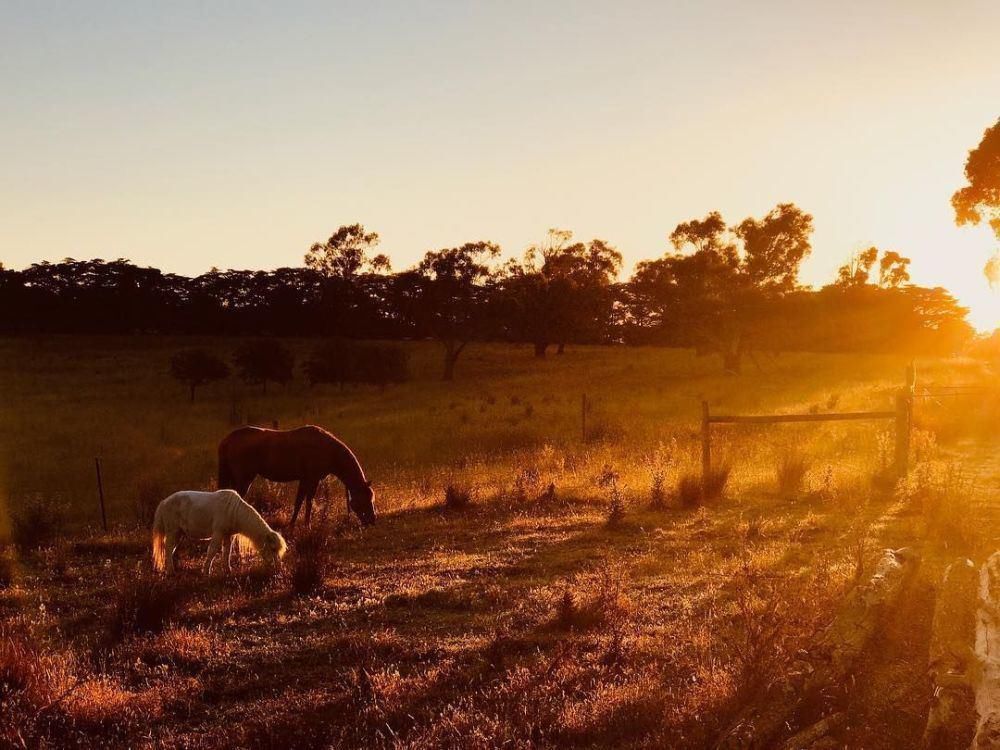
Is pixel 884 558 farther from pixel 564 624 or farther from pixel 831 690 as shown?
pixel 564 624

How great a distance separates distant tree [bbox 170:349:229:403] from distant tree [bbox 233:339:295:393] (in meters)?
1.36

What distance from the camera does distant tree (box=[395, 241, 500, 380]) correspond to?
5269cm

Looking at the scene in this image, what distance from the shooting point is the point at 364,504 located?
1197 cm

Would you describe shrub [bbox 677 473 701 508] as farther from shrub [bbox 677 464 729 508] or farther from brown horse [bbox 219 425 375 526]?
brown horse [bbox 219 425 375 526]

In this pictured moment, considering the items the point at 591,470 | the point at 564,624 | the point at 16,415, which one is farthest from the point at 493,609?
the point at 16,415

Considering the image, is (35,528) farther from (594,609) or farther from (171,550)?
(594,609)

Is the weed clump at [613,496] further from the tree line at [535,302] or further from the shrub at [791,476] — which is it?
the tree line at [535,302]

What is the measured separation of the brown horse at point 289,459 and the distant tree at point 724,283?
40.9 metres

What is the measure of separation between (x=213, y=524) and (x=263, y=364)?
111ft

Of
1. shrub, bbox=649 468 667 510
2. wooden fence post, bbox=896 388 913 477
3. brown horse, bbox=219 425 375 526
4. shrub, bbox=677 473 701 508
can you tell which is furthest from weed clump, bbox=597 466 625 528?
wooden fence post, bbox=896 388 913 477

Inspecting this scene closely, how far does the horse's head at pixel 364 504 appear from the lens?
468 inches

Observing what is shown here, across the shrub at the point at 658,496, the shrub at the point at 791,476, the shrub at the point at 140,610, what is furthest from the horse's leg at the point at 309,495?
the shrub at the point at 791,476

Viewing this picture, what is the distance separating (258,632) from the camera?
267 inches

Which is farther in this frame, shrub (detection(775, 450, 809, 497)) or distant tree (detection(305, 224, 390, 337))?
distant tree (detection(305, 224, 390, 337))
